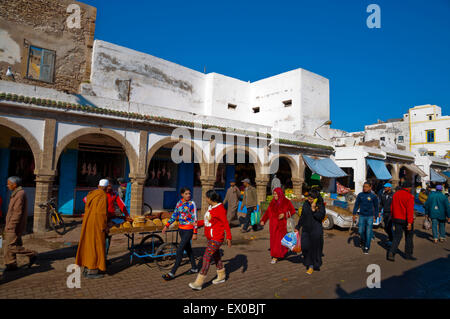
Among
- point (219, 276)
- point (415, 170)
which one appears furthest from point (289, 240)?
point (415, 170)

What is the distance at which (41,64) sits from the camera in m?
12.7

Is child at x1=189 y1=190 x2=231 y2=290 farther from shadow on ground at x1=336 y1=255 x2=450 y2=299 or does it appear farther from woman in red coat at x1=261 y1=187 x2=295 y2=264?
shadow on ground at x1=336 y1=255 x2=450 y2=299

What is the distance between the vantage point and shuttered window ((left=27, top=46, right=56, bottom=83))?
12.4 meters

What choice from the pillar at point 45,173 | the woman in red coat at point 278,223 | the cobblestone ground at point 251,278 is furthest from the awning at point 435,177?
the pillar at point 45,173

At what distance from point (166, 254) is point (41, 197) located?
214 inches

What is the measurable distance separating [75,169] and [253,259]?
29.2 ft

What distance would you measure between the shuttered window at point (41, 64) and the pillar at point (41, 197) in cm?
634

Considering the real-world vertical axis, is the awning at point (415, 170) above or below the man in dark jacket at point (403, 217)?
above

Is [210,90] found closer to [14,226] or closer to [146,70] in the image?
[146,70]

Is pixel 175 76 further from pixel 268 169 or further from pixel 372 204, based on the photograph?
pixel 372 204

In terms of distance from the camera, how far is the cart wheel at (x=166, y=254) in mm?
5645

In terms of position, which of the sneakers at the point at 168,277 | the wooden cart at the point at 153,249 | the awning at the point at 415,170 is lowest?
the sneakers at the point at 168,277

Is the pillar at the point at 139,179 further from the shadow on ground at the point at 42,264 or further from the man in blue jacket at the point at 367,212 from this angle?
the man in blue jacket at the point at 367,212
